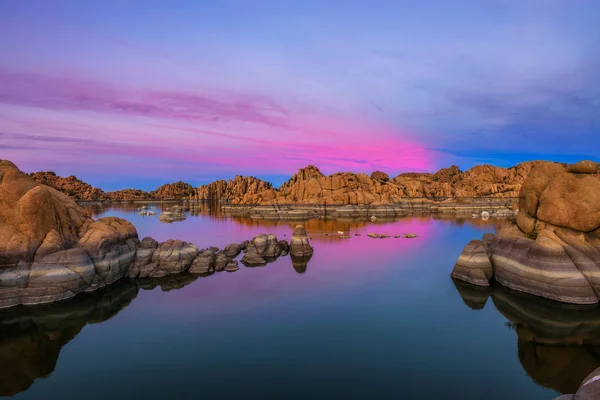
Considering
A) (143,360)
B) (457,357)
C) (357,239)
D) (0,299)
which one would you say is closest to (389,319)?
(457,357)

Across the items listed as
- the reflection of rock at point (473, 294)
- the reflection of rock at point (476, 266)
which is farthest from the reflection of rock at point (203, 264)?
the reflection of rock at point (476, 266)

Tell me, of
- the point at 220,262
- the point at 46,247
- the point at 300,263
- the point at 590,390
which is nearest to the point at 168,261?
the point at 220,262

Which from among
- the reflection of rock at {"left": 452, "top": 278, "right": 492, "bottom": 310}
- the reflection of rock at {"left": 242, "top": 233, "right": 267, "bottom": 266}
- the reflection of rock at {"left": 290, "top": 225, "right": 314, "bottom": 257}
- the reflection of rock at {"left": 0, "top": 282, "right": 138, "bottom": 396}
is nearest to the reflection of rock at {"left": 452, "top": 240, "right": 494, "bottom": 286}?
the reflection of rock at {"left": 452, "top": 278, "right": 492, "bottom": 310}

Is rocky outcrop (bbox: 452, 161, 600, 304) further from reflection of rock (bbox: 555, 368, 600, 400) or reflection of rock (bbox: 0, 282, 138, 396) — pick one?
reflection of rock (bbox: 0, 282, 138, 396)

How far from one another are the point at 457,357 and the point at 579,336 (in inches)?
346

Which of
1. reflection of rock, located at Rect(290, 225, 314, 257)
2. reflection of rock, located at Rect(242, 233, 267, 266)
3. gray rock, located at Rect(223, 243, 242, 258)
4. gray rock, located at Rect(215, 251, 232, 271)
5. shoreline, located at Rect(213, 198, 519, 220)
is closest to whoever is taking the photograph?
gray rock, located at Rect(215, 251, 232, 271)

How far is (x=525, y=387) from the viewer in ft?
53.5

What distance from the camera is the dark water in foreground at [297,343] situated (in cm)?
1644

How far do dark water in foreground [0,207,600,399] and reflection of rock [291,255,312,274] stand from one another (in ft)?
18.8

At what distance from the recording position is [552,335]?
21.5 m

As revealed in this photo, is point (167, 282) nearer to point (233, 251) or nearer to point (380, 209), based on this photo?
point (233, 251)

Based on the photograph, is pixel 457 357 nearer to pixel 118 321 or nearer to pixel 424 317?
pixel 424 317

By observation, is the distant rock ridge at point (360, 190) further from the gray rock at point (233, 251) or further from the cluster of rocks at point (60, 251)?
the cluster of rocks at point (60, 251)

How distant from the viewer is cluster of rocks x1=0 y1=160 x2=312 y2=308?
1041 inches
